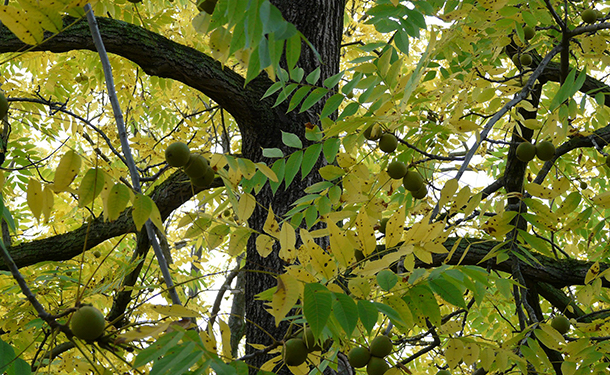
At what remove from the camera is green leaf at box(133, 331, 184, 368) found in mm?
996

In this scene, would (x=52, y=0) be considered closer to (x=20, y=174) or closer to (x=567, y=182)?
(x=567, y=182)

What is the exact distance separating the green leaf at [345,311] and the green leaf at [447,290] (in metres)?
0.30

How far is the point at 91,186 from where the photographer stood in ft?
4.04

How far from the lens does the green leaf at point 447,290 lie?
4.29ft

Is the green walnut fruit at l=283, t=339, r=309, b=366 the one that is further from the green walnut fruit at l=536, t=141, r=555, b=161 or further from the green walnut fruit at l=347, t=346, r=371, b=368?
the green walnut fruit at l=536, t=141, r=555, b=161

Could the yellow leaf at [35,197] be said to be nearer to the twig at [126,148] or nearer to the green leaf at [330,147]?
the twig at [126,148]

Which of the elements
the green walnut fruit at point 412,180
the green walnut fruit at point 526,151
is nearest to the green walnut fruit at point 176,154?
the green walnut fruit at point 412,180

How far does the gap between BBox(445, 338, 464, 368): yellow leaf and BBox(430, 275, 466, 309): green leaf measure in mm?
455

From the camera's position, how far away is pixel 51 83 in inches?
167

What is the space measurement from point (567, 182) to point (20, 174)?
167 inches

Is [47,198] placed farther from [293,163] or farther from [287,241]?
[293,163]

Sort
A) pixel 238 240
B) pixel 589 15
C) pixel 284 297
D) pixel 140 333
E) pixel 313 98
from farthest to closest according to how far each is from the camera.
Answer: pixel 589 15 → pixel 313 98 → pixel 238 240 → pixel 284 297 → pixel 140 333

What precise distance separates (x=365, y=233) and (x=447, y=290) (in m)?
0.28

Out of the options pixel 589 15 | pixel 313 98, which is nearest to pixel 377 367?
pixel 313 98
